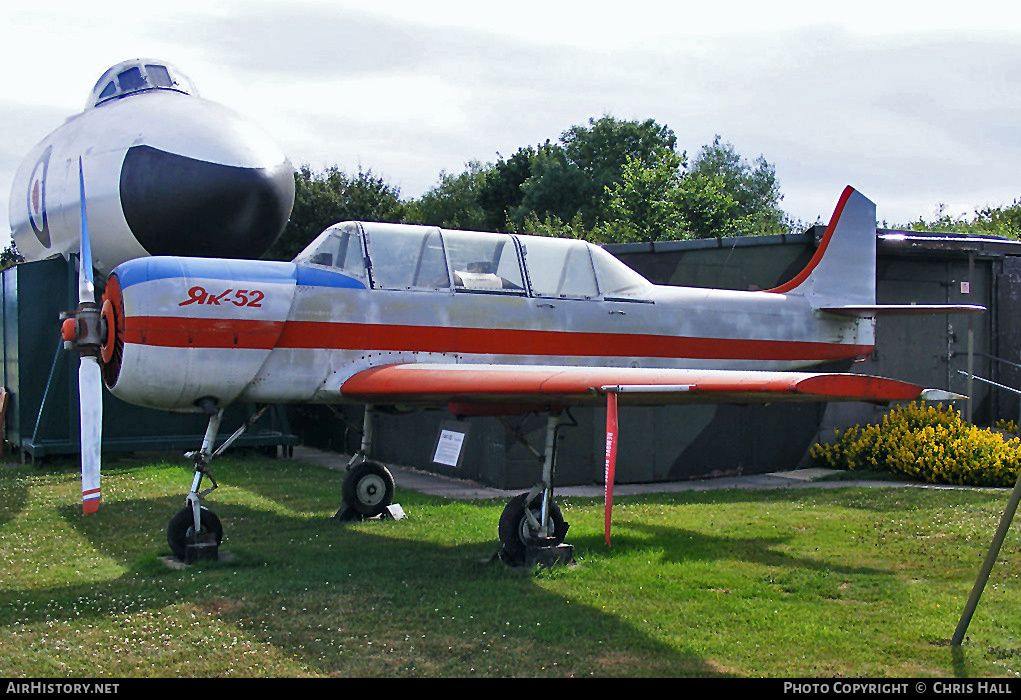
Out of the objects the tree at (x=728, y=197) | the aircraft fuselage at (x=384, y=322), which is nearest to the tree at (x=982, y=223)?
the tree at (x=728, y=197)

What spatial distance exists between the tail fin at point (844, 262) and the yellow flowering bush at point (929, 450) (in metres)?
2.99

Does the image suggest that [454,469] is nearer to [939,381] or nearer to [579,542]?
[579,542]

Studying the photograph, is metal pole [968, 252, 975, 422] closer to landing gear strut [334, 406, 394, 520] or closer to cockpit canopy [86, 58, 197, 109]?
landing gear strut [334, 406, 394, 520]

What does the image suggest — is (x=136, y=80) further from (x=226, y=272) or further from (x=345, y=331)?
(x=345, y=331)

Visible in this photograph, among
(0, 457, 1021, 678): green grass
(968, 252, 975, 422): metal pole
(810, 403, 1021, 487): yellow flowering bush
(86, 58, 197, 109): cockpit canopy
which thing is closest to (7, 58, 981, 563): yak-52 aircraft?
(0, 457, 1021, 678): green grass

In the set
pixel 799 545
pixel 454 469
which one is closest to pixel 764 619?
pixel 799 545

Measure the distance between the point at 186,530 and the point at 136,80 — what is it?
1149 cm

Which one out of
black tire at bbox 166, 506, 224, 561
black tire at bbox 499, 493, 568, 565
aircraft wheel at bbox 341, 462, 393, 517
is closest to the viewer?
black tire at bbox 499, 493, 568, 565

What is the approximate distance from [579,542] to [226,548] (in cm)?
337

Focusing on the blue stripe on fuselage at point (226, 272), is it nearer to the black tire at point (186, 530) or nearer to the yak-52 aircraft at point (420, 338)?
the yak-52 aircraft at point (420, 338)

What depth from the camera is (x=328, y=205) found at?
1399 inches

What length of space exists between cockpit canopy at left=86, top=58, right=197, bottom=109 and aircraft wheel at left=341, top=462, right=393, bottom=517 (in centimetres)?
Answer: 998

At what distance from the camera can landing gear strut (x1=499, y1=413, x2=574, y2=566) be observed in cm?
759

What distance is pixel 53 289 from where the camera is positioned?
14836 millimetres
